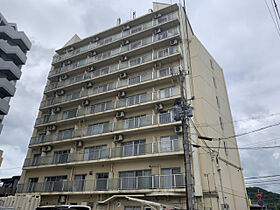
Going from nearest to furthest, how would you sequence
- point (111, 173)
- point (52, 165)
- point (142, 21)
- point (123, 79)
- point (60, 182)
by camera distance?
point (111, 173) → point (60, 182) → point (52, 165) → point (123, 79) → point (142, 21)

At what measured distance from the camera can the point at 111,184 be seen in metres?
14.1

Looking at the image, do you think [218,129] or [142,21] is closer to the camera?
[218,129]

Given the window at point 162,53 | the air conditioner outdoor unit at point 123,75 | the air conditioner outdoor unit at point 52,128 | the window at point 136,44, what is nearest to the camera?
the window at point 162,53

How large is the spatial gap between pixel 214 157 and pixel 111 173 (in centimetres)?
774

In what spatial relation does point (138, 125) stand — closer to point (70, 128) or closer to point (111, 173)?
point (111, 173)

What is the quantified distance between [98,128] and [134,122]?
3824 mm

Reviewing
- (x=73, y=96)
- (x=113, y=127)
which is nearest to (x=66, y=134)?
(x=73, y=96)

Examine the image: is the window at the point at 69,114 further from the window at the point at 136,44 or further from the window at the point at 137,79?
the window at the point at 136,44

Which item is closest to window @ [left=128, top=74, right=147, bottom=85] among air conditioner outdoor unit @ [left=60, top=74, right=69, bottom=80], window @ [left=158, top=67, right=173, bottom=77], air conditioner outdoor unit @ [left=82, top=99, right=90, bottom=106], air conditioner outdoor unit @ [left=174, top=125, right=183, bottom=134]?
window @ [left=158, top=67, right=173, bottom=77]

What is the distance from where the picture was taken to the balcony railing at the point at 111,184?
1226cm

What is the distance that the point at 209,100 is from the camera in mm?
16703

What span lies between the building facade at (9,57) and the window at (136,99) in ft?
52.7

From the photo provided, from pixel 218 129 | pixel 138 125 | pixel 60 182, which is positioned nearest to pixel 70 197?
pixel 60 182

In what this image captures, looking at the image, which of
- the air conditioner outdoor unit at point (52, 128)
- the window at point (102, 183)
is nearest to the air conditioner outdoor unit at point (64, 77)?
the air conditioner outdoor unit at point (52, 128)
